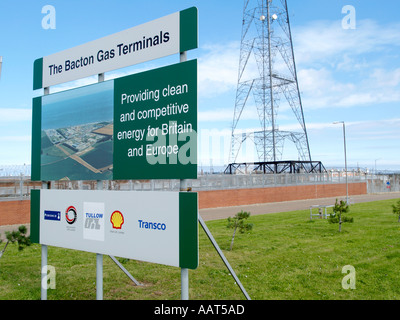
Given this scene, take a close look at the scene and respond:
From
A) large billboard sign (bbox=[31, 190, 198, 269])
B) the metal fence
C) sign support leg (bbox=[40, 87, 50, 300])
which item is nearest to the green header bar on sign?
large billboard sign (bbox=[31, 190, 198, 269])

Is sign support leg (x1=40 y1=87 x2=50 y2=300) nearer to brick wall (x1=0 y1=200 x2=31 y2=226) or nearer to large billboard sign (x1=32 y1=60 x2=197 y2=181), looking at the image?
large billboard sign (x1=32 y1=60 x2=197 y2=181)

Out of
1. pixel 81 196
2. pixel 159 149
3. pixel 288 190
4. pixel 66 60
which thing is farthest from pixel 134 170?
pixel 288 190

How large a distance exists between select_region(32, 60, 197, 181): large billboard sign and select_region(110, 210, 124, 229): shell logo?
1.91 feet

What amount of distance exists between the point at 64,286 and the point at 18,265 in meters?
2.73

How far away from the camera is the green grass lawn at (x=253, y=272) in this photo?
24.3 feet

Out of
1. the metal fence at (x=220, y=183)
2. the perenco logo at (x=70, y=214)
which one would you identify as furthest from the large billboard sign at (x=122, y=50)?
the metal fence at (x=220, y=183)

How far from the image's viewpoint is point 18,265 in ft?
Result: 32.9

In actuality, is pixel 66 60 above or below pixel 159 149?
above

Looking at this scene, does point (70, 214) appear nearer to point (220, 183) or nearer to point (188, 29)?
point (188, 29)

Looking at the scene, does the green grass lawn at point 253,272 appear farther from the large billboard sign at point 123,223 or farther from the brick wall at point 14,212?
the brick wall at point 14,212

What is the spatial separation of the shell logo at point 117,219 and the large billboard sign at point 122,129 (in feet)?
1.91

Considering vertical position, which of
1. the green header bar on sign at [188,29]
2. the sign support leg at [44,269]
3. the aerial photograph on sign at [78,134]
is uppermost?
the green header bar on sign at [188,29]

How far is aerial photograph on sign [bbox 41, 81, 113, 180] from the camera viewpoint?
21.1ft
